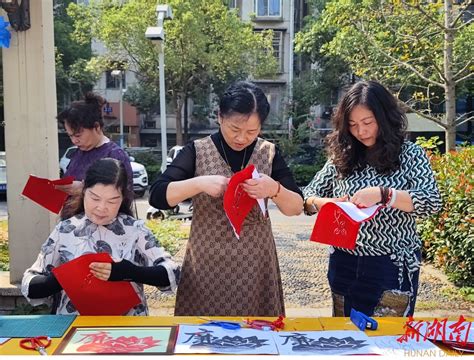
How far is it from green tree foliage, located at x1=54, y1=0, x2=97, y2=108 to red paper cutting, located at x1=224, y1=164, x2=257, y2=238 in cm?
2260

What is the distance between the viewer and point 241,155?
7.04 ft

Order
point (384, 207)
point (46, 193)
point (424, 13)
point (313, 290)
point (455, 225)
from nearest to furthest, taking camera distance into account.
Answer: point (384, 207) → point (46, 193) → point (455, 225) → point (313, 290) → point (424, 13)

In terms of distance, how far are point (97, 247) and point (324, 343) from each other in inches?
37.9

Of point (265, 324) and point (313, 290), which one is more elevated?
point (265, 324)

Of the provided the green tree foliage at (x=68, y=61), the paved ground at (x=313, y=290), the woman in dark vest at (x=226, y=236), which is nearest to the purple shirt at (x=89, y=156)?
the woman in dark vest at (x=226, y=236)

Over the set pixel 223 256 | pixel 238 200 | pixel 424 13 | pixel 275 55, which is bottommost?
pixel 223 256

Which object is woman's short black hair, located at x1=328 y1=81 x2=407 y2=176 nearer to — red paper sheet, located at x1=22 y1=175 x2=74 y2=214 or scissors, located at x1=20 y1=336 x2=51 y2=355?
scissors, located at x1=20 y1=336 x2=51 y2=355

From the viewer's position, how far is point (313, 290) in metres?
5.31

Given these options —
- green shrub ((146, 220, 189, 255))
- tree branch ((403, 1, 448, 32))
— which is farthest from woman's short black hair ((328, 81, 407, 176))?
tree branch ((403, 1, 448, 32))

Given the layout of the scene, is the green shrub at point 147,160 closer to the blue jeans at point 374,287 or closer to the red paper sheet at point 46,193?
the red paper sheet at point 46,193

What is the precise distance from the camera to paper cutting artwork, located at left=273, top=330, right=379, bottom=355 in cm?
154

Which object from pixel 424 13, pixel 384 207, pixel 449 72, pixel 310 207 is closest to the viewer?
pixel 384 207

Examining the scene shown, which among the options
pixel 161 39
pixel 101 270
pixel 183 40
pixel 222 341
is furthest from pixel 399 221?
pixel 183 40

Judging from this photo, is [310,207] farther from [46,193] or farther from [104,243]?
[46,193]
